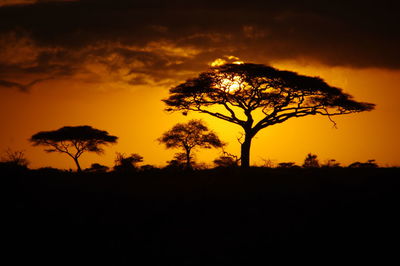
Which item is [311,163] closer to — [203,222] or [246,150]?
[246,150]

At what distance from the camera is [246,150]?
3356 cm

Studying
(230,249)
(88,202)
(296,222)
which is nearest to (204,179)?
(88,202)

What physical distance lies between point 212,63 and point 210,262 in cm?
2572

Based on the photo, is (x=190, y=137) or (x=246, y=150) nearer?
(x=246, y=150)

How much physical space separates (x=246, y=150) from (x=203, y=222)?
19.2 meters

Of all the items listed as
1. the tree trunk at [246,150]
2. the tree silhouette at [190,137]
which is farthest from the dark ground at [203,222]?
the tree silhouette at [190,137]

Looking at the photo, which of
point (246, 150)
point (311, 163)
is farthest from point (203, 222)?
point (311, 163)

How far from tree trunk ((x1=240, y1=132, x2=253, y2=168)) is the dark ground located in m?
11.5

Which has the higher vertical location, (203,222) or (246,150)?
(246,150)

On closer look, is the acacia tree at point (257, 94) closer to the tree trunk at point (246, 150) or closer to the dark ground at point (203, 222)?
the tree trunk at point (246, 150)

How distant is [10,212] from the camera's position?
628 inches

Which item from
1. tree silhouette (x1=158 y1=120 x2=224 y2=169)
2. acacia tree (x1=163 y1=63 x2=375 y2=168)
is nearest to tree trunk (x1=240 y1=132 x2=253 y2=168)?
acacia tree (x1=163 y1=63 x2=375 y2=168)

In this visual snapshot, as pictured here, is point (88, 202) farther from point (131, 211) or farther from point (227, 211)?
point (227, 211)

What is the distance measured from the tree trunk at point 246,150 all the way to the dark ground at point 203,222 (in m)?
11.5
